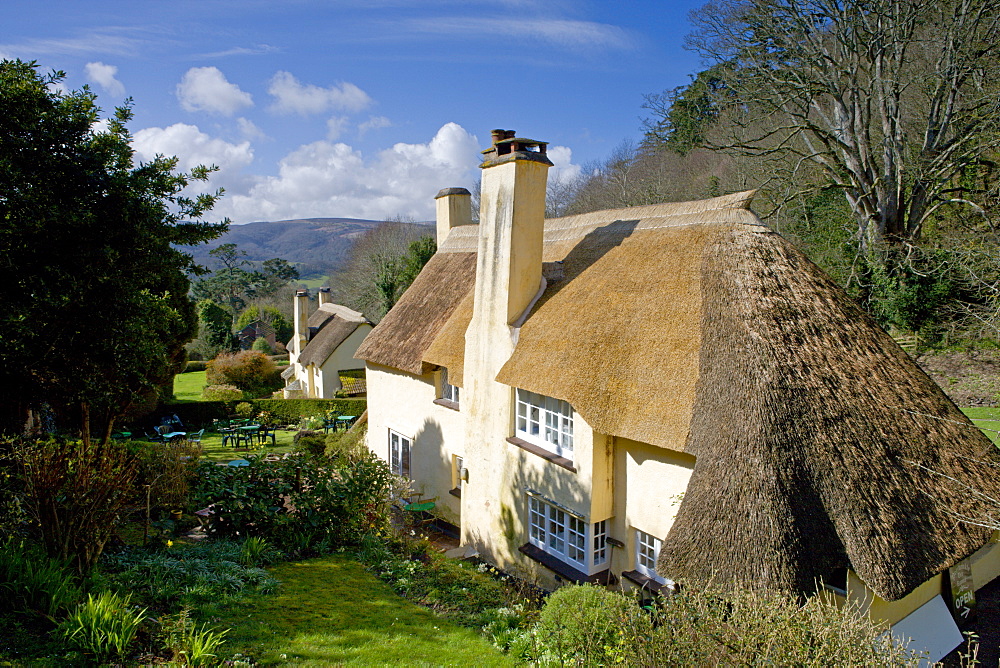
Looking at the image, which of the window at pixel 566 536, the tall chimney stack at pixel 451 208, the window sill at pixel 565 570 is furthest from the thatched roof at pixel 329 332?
the window sill at pixel 565 570

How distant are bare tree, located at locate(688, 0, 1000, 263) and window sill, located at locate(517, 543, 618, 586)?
1500cm

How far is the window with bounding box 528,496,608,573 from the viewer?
9.80 m

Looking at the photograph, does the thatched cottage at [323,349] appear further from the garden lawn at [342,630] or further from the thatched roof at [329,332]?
the garden lawn at [342,630]

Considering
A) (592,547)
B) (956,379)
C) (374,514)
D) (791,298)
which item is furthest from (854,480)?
(956,379)

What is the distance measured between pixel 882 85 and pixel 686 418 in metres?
17.5

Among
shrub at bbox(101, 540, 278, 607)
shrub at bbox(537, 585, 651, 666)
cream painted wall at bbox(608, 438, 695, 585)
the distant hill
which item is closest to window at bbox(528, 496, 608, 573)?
cream painted wall at bbox(608, 438, 695, 585)

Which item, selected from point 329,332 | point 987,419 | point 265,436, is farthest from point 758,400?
point 329,332

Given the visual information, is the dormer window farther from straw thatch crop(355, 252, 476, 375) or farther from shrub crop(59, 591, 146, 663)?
shrub crop(59, 591, 146, 663)

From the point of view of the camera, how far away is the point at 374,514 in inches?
461

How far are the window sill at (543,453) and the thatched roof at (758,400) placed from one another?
1240mm

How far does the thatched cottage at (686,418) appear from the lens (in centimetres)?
681

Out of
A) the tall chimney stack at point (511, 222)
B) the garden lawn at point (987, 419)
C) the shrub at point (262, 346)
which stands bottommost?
the garden lawn at point (987, 419)

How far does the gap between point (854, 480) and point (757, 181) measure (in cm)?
1865

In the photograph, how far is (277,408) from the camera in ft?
90.6
